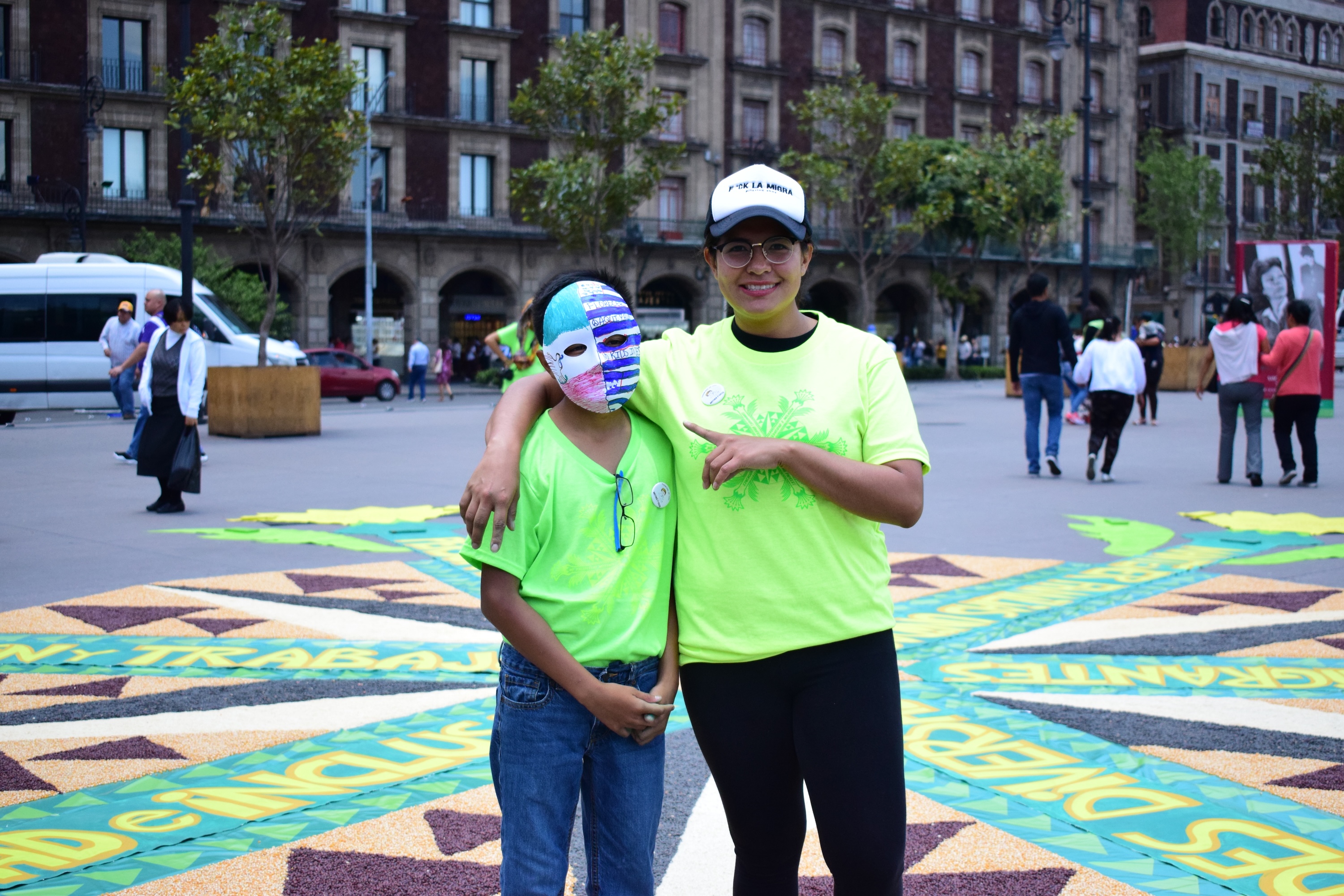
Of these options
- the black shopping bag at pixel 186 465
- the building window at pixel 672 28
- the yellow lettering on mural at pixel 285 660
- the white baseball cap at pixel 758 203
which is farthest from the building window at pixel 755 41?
the white baseball cap at pixel 758 203

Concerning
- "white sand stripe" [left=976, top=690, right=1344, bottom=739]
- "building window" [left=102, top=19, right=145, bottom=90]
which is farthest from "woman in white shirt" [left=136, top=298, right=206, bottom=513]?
"building window" [left=102, top=19, right=145, bottom=90]

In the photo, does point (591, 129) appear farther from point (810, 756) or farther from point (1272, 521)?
point (810, 756)

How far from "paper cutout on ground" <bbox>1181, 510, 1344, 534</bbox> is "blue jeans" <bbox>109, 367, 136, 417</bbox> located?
52.3 ft

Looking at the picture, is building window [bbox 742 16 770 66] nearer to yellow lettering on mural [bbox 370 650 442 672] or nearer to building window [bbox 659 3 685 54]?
building window [bbox 659 3 685 54]

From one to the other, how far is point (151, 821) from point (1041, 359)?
1062cm

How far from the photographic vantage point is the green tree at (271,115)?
1847cm

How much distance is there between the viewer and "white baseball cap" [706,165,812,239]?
2.33 meters

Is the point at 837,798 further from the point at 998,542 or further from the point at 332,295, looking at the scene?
the point at 332,295

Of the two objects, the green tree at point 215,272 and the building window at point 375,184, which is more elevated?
the building window at point 375,184

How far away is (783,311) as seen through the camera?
240 cm

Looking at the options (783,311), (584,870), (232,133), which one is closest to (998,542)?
(584,870)

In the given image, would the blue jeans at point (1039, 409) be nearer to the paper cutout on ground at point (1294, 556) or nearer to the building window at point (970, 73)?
the paper cutout on ground at point (1294, 556)

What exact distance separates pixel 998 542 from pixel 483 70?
35.9 meters

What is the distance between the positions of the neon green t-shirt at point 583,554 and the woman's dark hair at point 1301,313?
10601 mm
